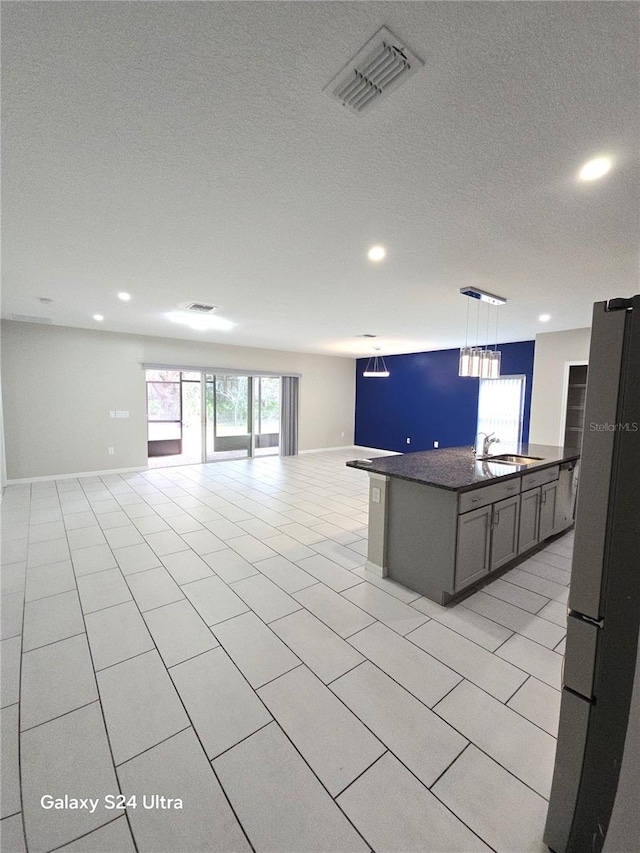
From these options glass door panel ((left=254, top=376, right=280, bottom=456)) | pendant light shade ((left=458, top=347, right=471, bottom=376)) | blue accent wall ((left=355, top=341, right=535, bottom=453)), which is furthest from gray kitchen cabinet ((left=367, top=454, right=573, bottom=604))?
glass door panel ((left=254, top=376, right=280, bottom=456))

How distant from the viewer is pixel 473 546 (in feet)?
8.71

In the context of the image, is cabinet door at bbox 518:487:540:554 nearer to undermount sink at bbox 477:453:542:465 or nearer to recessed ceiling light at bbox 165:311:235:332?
undermount sink at bbox 477:453:542:465

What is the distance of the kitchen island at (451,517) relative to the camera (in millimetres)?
2549

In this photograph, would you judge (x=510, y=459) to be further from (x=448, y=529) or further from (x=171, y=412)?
(x=171, y=412)

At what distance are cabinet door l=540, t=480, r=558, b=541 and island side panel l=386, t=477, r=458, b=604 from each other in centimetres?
149

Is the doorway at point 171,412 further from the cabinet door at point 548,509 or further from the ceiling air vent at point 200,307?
the cabinet door at point 548,509

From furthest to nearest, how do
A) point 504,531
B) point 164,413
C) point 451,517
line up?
point 164,413, point 504,531, point 451,517

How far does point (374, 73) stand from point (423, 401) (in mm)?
7760

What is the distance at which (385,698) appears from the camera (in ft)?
5.80

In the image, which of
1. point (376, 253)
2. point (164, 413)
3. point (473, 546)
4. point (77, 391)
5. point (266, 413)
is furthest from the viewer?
point (164, 413)

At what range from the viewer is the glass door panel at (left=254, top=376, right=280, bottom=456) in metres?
8.54

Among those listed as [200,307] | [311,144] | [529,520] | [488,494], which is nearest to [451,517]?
[488,494]

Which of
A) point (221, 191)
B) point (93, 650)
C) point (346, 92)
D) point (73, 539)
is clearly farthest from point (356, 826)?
point (73, 539)

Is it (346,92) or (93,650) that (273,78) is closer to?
(346,92)
